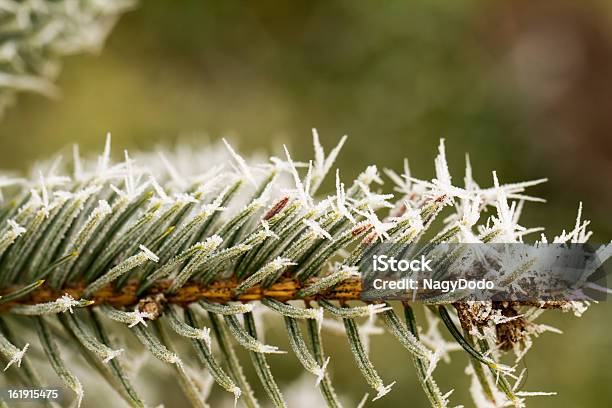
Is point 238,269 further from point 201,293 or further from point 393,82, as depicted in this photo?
point 393,82

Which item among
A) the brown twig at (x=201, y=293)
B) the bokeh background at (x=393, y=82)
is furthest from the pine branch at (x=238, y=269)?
the bokeh background at (x=393, y=82)

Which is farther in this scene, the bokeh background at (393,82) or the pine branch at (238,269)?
the bokeh background at (393,82)

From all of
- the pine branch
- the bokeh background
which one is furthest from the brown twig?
the bokeh background

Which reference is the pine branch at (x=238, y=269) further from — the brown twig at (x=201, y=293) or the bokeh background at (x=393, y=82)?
the bokeh background at (x=393, y=82)

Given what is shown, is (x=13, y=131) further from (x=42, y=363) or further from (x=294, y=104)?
(x=42, y=363)

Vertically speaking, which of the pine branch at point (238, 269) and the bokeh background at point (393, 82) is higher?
the bokeh background at point (393, 82)

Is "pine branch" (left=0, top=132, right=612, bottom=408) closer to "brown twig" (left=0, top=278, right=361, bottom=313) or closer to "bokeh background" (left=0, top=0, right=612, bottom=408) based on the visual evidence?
"brown twig" (left=0, top=278, right=361, bottom=313)

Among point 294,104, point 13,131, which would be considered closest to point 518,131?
point 294,104

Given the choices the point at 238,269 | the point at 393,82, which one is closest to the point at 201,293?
the point at 238,269
